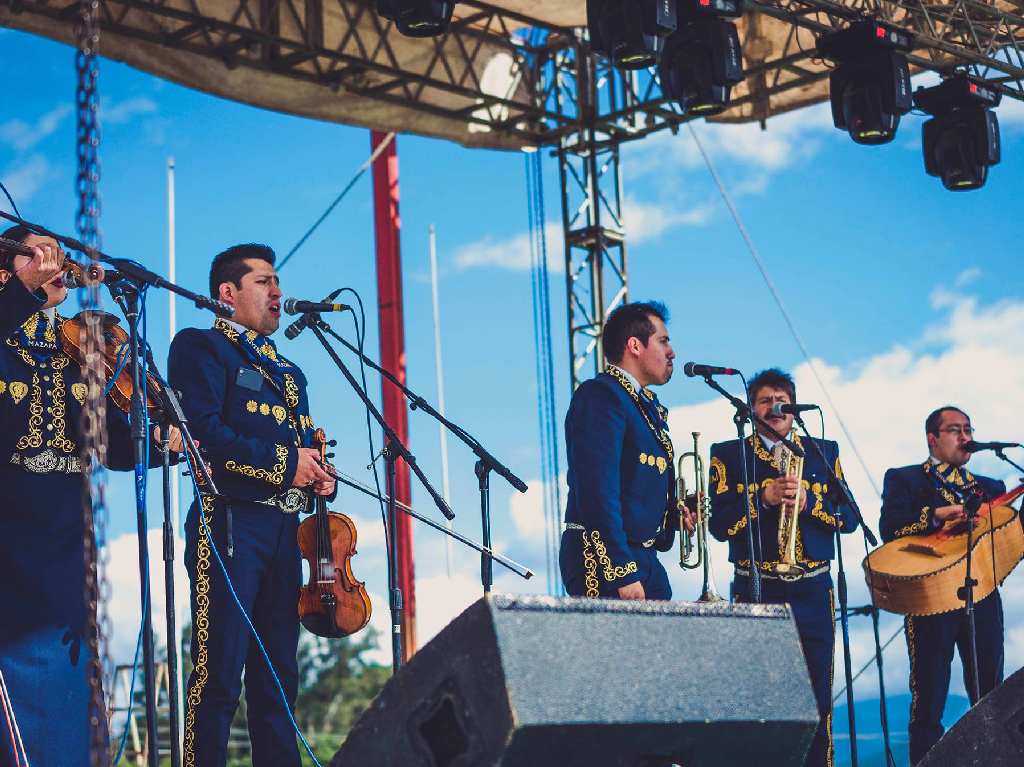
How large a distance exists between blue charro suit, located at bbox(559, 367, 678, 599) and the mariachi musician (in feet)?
2.38

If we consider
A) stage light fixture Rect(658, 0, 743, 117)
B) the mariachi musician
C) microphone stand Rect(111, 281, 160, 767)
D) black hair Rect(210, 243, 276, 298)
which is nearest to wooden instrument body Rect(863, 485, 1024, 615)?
the mariachi musician

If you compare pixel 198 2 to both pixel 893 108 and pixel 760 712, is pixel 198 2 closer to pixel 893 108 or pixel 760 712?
pixel 893 108

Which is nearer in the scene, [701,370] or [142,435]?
[142,435]

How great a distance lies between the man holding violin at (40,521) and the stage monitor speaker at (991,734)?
2.07 meters

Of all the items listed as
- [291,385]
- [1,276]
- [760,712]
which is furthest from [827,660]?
[1,276]

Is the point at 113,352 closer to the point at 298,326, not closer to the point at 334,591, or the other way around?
the point at 298,326

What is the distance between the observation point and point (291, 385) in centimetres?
470

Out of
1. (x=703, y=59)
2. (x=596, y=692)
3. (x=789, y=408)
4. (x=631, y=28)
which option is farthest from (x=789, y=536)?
(x=596, y=692)

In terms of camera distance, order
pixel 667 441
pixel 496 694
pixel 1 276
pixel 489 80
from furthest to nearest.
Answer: pixel 489 80 < pixel 667 441 < pixel 1 276 < pixel 496 694

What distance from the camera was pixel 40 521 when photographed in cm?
363

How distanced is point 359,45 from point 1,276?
527 cm

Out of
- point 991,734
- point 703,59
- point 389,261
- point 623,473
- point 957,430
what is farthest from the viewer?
point 389,261

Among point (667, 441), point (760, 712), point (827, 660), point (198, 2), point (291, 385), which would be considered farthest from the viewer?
point (198, 2)

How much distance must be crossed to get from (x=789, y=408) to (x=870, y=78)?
2733mm
